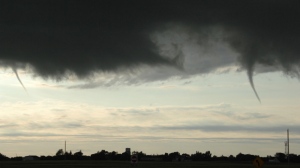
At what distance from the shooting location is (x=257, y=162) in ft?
137

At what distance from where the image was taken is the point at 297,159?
19275 cm

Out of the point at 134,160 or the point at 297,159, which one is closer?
the point at 134,160

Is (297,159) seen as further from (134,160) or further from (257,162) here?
(257,162)

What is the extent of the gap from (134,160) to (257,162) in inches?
1989

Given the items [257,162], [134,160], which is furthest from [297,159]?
[257,162]

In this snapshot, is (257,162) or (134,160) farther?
(134,160)

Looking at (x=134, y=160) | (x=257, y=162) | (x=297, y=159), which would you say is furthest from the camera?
(x=297, y=159)

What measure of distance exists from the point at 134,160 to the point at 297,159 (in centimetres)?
11591

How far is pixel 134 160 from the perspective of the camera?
90688 mm

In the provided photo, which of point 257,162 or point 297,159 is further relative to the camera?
point 297,159

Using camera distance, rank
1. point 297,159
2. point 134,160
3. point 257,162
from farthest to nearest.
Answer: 1. point 297,159
2. point 134,160
3. point 257,162
